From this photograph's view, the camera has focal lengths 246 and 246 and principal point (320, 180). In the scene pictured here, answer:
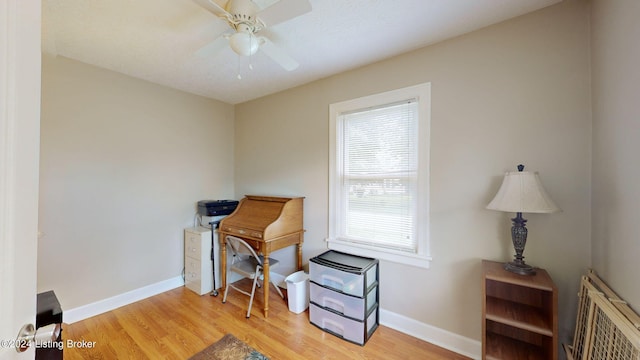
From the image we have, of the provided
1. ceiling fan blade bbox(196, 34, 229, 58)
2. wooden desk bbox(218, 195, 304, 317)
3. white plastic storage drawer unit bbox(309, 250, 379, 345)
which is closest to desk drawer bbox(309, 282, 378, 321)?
white plastic storage drawer unit bbox(309, 250, 379, 345)

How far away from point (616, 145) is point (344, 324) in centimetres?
207

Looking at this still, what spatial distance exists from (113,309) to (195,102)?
246 cm

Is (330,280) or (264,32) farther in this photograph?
(330,280)

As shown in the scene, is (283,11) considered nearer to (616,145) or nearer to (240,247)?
(616,145)

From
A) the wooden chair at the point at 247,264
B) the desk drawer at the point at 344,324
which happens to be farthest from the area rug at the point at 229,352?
the desk drawer at the point at 344,324

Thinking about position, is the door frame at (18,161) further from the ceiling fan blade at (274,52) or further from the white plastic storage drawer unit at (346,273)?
the white plastic storage drawer unit at (346,273)

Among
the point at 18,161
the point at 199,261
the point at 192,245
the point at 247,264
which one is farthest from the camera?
the point at 192,245

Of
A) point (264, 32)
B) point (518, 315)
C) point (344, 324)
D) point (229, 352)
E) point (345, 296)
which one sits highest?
point (264, 32)

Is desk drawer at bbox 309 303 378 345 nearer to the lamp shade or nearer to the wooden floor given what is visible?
the wooden floor

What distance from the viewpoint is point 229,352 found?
74.8 inches

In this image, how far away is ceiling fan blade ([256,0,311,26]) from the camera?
1.26 meters

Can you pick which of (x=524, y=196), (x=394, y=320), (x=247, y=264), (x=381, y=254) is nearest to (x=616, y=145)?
(x=524, y=196)

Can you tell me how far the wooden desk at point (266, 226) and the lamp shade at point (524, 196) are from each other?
1822mm

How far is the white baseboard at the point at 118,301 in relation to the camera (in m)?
2.27
